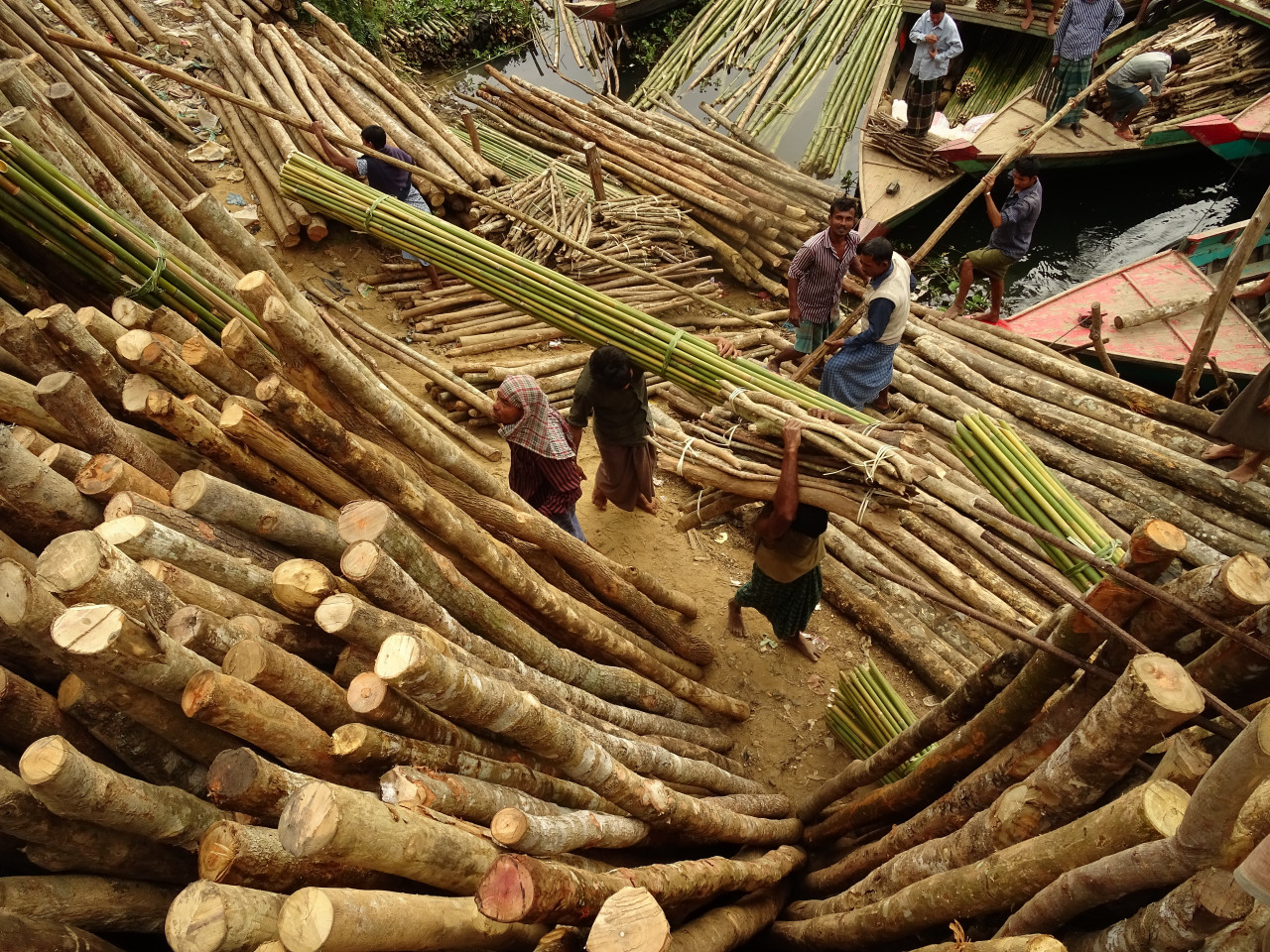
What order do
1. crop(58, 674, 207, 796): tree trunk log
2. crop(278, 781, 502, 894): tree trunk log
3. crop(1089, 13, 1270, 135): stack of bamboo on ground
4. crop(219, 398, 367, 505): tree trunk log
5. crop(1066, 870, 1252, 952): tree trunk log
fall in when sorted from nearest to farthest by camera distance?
crop(1066, 870, 1252, 952): tree trunk log
crop(278, 781, 502, 894): tree trunk log
crop(58, 674, 207, 796): tree trunk log
crop(219, 398, 367, 505): tree trunk log
crop(1089, 13, 1270, 135): stack of bamboo on ground

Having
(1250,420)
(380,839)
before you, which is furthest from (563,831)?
(1250,420)

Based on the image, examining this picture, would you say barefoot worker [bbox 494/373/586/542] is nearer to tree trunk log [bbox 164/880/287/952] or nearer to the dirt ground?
the dirt ground

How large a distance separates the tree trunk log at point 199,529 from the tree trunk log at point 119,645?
22.8 inches

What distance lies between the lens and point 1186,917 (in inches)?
64.8

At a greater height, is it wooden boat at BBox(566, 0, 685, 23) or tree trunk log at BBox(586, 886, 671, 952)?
wooden boat at BBox(566, 0, 685, 23)

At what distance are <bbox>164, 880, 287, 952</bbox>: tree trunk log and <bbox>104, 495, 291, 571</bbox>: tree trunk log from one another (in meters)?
1.12

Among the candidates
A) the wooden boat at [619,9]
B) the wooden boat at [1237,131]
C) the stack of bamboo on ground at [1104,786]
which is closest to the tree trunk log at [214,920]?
the stack of bamboo on ground at [1104,786]

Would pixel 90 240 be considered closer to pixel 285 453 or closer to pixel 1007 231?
pixel 285 453

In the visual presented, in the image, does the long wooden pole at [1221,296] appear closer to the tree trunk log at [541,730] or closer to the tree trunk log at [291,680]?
the tree trunk log at [541,730]

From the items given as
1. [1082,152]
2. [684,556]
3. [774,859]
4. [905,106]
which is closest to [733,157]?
[905,106]

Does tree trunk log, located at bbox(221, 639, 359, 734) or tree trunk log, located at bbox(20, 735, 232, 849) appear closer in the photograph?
tree trunk log, located at bbox(20, 735, 232, 849)

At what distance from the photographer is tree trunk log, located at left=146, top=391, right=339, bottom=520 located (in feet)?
8.73

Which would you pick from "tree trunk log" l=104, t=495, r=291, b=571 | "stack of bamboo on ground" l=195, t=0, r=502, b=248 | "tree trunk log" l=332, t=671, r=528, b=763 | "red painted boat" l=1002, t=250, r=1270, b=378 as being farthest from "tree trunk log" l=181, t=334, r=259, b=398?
"red painted boat" l=1002, t=250, r=1270, b=378

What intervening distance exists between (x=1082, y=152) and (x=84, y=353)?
11.5 meters
